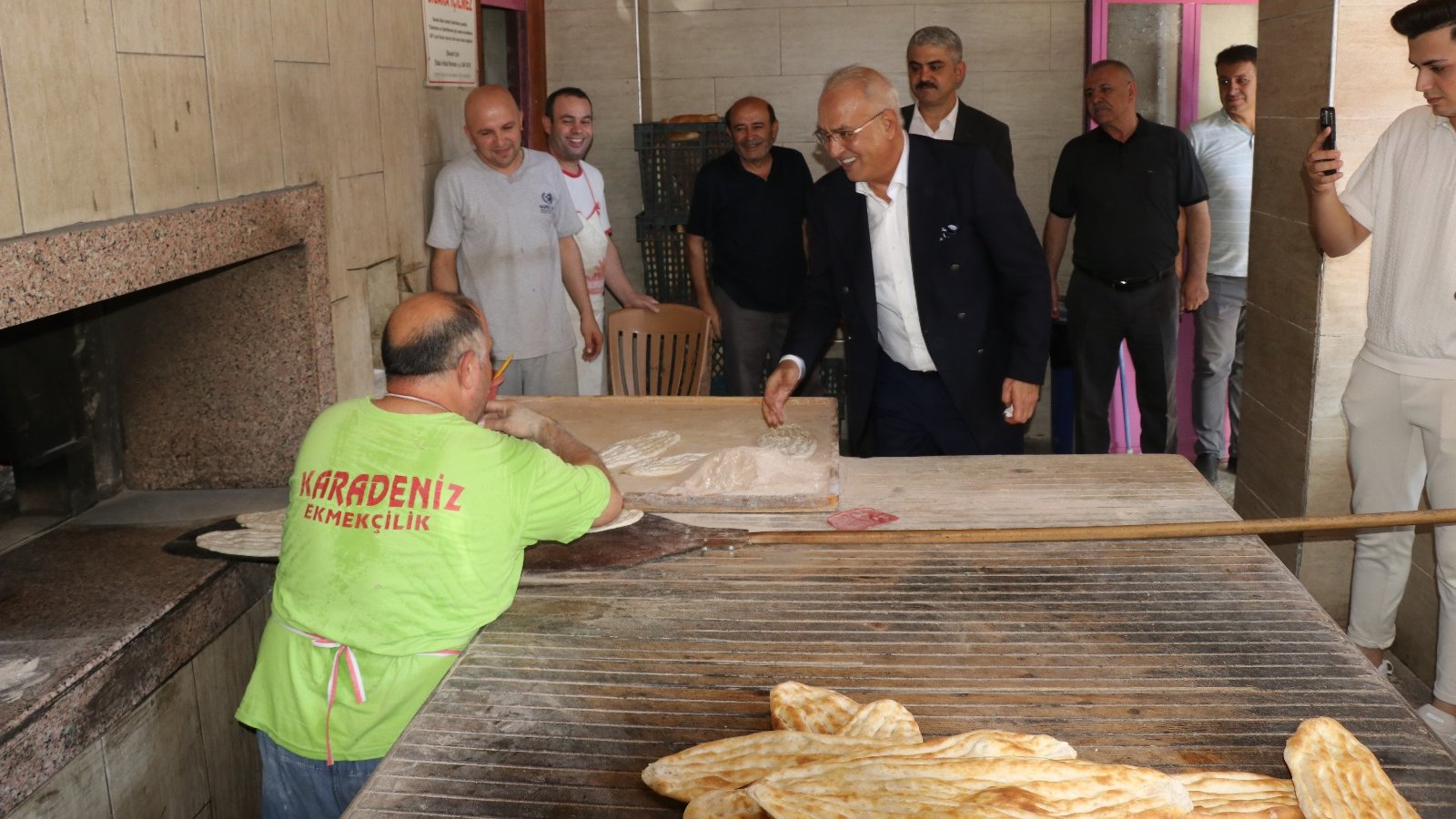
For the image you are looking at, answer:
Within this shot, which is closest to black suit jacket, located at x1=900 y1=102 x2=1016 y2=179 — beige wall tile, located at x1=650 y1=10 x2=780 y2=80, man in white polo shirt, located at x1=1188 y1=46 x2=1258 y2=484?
man in white polo shirt, located at x1=1188 y1=46 x2=1258 y2=484

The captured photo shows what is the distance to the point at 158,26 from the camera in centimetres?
297

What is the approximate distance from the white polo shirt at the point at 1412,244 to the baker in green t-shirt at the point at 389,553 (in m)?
2.37

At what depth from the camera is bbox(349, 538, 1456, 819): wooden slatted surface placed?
5.72ft

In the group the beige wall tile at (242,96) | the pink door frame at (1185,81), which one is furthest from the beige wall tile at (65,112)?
the pink door frame at (1185,81)

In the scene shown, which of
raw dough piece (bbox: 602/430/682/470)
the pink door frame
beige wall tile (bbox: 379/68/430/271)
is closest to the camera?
raw dough piece (bbox: 602/430/682/470)

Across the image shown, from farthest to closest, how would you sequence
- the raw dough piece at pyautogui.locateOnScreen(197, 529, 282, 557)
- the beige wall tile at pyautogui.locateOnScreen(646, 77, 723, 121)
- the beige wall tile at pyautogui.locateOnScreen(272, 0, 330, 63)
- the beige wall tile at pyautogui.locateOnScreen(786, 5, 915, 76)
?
the beige wall tile at pyautogui.locateOnScreen(646, 77, 723, 121), the beige wall tile at pyautogui.locateOnScreen(786, 5, 915, 76), the beige wall tile at pyautogui.locateOnScreen(272, 0, 330, 63), the raw dough piece at pyautogui.locateOnScreen(197, 529, 282, 557)

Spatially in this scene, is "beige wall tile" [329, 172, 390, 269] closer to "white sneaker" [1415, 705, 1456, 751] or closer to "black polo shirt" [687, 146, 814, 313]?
"black polo shirt" [687, 146, 814, 313]

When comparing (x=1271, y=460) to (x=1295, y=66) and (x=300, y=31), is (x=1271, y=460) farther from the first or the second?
(x=300, y=31)

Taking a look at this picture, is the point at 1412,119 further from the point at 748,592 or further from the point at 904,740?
the point at 904,740

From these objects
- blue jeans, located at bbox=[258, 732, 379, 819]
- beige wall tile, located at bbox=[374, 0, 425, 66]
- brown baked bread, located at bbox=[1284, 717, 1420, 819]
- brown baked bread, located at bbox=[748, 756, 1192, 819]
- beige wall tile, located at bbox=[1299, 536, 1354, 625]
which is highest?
beige wall tile, located at bbox=[374, 0, 425, 66]

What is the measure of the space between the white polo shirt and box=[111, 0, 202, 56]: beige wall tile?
123 inches

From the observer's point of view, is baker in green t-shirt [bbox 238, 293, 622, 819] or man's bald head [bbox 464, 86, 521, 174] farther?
man's bald head [bbox 464, 86, 521, 174]

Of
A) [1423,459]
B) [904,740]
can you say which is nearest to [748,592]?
[904,740]

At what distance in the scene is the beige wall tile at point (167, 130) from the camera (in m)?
2.87
